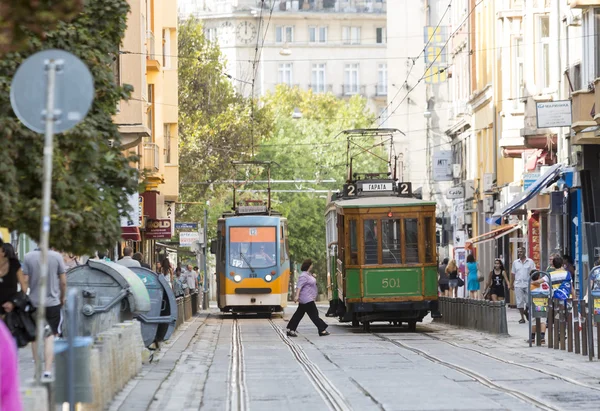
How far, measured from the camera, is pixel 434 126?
79.1 meters

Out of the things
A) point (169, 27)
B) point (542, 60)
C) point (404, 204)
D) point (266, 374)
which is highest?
point (169, 27)

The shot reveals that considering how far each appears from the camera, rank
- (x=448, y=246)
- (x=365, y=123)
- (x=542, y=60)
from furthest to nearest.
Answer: (x=365, y=123) < (x=448, y=246) < (x=542, y=60)

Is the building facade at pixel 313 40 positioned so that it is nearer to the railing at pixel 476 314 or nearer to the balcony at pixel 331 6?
the balcony at pixel 331 6

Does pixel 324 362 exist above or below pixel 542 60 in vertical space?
below

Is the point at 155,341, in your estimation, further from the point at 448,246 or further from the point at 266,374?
the point at 448,246

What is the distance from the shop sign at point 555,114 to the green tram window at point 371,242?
593 centimetres

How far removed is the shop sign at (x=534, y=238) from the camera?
42.3 metres

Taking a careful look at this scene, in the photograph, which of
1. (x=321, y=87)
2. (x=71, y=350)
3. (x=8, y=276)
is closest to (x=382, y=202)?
(x=8, y=276)

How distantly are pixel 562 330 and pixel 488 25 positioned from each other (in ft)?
103

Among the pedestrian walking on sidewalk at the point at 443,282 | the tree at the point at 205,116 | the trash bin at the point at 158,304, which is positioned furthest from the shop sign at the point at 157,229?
the trash bin at the point at 158,304

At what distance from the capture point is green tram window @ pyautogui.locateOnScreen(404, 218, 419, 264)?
2909cm

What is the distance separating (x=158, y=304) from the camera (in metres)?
21.2

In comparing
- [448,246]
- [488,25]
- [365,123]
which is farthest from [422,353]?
[365,123]

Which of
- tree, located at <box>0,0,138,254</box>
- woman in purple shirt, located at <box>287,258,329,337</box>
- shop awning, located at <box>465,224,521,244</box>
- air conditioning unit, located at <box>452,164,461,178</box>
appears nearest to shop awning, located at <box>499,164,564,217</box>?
shop awning, located at <box>465,224,521,244</box>
